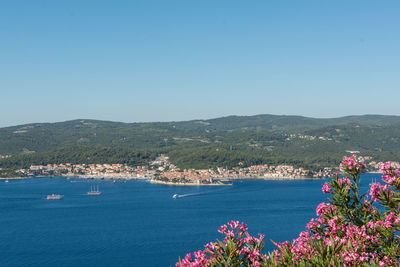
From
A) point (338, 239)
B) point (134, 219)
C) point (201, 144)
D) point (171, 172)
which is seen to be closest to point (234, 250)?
point (338, 239)

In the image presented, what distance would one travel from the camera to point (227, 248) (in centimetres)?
414

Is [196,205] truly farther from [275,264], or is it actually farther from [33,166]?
[33,166]

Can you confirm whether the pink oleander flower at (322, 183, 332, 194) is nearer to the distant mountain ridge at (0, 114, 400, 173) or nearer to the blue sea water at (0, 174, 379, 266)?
the blue sea water at (0, 174, 379, 266)

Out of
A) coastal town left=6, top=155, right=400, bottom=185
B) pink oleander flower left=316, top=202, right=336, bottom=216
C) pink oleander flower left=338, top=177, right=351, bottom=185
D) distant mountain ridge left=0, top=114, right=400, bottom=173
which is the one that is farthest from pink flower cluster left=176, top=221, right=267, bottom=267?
distant mountain ridge left=0, top=114, right=400, bottom=173

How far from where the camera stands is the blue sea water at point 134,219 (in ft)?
92.8

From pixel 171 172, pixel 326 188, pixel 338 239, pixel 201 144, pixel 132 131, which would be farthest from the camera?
pixel 132 131

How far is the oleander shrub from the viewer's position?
385 centimetres

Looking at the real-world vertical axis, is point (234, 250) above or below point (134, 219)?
above

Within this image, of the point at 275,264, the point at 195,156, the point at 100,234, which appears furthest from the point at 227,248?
the point at 195,156

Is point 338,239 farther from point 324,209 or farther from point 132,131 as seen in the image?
point 132,131

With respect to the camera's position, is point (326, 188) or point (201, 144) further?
point (201, 144)

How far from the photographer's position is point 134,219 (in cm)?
4078

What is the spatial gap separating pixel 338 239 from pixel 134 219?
38.1 meters

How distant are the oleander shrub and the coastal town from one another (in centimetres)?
6743
